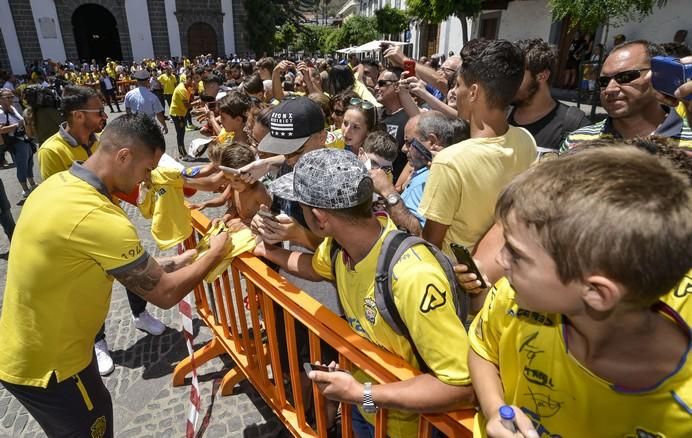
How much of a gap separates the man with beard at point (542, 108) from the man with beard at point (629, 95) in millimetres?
598

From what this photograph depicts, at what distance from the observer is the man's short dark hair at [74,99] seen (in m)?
3.74

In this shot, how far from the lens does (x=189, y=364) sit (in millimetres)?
3289

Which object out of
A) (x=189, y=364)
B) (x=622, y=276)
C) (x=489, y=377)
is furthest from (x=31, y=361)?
(x=622, y=276)

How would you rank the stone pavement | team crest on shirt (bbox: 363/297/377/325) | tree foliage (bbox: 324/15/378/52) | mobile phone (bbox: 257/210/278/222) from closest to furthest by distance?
1. team crest on shirt (bbox: 363/297/377/325)
2. mobile phone (bbox: 257/210/278/222)
3. the stone pavement
4. tree foliage (bbox: 324/15/378/52)

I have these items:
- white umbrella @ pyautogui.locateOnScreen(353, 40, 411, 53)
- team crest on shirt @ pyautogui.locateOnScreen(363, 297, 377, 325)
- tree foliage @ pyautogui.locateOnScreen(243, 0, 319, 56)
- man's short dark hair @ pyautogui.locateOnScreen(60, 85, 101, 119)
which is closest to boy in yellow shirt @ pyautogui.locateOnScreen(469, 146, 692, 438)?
team crest on shirt @ pyautogui.locateOnScreen(363, 297, 377, 325)

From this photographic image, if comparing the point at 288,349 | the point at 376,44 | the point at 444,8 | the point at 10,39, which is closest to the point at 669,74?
the point at 288,349

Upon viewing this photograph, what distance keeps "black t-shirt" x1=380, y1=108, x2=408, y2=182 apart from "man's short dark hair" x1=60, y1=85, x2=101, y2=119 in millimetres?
2946

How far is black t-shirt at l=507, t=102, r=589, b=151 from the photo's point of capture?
3236mm

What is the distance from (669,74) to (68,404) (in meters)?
3.55

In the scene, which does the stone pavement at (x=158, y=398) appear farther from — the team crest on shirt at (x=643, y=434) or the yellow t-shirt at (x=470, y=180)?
the team crest on shirt at (x=643, y=434)

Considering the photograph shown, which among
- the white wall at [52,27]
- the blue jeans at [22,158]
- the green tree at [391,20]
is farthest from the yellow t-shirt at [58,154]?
the white wall at [52,27]

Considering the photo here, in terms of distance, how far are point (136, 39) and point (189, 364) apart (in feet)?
122

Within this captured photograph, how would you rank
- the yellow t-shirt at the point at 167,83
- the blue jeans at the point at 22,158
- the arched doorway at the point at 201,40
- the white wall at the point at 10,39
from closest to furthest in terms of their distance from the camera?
the blue jeans at the point at 22,158
the yellow t-shirt at the point at 167,83
the white wall at the point at 10,39
the arched doorway at the point at 201,40

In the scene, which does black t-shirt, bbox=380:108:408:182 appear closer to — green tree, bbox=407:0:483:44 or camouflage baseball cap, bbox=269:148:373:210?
camouflage baseball cap, bbox=269:148:373:210
